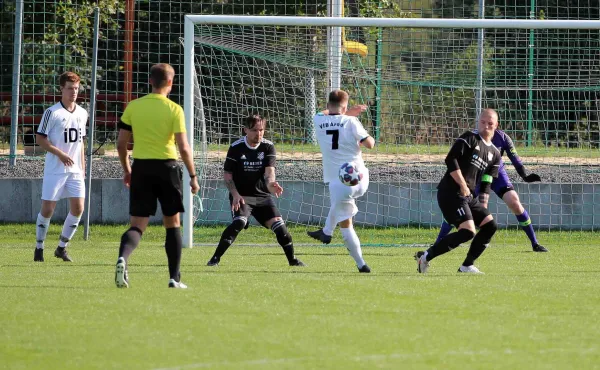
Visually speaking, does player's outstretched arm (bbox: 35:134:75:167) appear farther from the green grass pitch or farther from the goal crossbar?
the goal crossbar

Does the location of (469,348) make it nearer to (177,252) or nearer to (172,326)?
(172,326)

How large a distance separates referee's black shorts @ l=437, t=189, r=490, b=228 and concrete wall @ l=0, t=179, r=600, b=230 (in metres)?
6.24

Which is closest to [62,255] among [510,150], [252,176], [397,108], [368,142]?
[252,176]

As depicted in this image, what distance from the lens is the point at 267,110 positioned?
56.1ft

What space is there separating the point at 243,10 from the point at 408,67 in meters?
6.91

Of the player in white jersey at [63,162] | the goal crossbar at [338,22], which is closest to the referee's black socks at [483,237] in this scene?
the goal crossbar at [338,22]

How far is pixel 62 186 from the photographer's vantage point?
12461 mm

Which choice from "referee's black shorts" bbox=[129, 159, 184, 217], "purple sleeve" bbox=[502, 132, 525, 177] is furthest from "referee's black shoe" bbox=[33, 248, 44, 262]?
"purple sleeve" bbox=[502, 132, 525, 177]

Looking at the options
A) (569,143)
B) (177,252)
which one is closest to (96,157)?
(569,143)

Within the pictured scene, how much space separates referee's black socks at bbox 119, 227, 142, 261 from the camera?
30.1 ft

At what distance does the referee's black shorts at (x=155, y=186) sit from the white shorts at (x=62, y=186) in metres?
3.36

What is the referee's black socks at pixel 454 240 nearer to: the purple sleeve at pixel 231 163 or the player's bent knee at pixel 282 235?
the player's bent knee at pixel 282 235

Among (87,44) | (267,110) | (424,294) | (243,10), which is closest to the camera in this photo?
(424,294)

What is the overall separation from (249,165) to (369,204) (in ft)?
18.6
